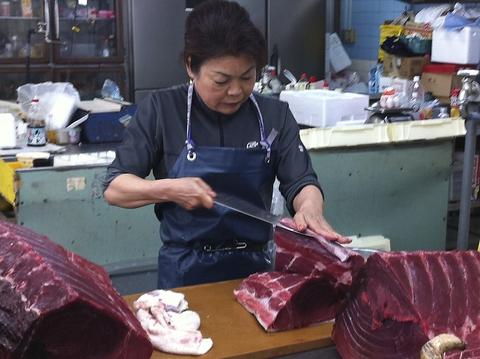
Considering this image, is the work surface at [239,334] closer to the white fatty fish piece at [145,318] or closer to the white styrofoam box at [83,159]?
the white fatty fish piece at [145,318]

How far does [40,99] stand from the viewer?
3441 millimetres

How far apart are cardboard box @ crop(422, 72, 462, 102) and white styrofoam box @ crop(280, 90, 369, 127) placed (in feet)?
3.43

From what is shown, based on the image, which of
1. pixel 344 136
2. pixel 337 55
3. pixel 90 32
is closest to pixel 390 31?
pixel 337 55

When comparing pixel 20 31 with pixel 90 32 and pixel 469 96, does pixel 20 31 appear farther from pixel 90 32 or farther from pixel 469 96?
pixel 469 96

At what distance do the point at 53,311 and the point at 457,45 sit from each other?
3.88m

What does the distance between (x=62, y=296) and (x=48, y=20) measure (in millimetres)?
4707

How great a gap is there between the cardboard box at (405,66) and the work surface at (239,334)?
3.39 m

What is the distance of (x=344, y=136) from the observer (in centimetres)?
322

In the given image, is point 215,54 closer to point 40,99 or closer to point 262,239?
point 262,239

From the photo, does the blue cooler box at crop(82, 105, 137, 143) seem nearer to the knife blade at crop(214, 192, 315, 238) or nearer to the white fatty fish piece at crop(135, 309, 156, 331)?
the knife blade at crop(214, 192, 315, 238)

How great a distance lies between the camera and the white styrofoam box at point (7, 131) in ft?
10.3

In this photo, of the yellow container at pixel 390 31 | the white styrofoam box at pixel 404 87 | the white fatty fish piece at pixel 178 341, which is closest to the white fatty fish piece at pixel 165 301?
the white fatty fish piece at pixel 178 341

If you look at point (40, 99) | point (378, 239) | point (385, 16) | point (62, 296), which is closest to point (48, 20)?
point (40, 99)

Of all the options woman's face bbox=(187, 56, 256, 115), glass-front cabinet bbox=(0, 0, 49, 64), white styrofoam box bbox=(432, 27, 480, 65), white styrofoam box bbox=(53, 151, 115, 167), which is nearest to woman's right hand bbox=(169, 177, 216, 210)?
woman's face bbox=(187, 56, 256, 115)
